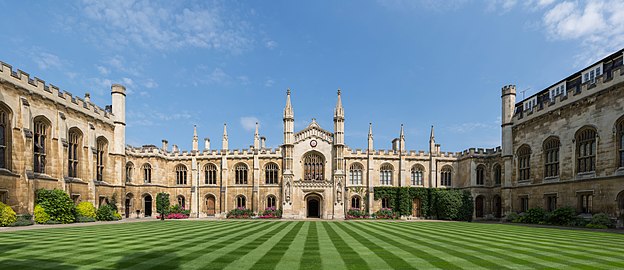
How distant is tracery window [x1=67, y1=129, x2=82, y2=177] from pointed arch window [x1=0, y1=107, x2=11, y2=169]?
18.2ft

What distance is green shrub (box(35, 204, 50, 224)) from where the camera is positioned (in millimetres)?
23234

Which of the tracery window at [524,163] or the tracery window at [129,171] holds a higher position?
the tracery window at [524,163]

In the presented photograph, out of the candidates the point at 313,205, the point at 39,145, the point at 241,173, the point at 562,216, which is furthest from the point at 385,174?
the point at 39,145

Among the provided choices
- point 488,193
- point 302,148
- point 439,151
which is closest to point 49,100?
point 302,148

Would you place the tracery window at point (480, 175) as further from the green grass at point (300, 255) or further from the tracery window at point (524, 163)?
the green grass at point (300, 255)

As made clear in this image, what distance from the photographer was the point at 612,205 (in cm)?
2194

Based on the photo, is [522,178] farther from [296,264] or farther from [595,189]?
[296,264]

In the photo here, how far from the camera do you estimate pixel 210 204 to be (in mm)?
41594

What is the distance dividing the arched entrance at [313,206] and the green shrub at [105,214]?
66.0 ft

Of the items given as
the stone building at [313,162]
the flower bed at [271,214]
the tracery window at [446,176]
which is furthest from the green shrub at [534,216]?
the flower bed at [271,214]

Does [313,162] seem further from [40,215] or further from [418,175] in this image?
[40,215]

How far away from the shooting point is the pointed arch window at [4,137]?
22.3m

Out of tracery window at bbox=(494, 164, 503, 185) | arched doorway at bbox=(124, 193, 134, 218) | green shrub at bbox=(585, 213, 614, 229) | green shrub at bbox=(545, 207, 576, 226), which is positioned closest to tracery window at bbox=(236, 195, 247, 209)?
arched doorway at bbox=(124, 193, 134, 218)

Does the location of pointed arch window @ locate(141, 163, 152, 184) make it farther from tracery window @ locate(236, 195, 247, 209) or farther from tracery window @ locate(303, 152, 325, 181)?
tracery window @ locate(303, 152, 325, 181)
